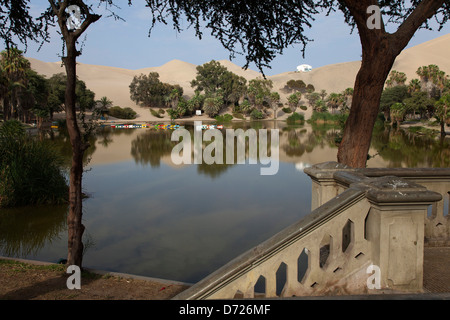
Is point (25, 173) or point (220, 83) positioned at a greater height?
point (220, 83)

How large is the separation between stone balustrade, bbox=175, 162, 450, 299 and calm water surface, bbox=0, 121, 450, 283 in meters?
4.73

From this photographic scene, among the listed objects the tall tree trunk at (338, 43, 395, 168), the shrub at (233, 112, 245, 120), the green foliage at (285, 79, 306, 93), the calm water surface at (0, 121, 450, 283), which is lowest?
the calm water surface at (0, 121, 450, 283)

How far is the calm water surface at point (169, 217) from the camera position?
915 centimetres

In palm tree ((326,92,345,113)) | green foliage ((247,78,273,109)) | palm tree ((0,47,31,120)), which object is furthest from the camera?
Result: green foliage ((247,78,273,109))

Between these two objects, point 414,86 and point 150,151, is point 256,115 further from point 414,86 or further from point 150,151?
point 150,151

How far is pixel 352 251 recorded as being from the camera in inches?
142

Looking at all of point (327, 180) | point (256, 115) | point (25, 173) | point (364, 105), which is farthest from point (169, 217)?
point (256, 115)

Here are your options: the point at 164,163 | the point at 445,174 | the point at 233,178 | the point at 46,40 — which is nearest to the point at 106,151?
the point at 164,163

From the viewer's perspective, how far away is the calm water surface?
9.15 metres

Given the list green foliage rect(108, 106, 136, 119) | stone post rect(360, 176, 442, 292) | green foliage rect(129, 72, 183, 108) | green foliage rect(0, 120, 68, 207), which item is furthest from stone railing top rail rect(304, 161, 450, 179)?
green foliage rect(129, 72, 183, 108)

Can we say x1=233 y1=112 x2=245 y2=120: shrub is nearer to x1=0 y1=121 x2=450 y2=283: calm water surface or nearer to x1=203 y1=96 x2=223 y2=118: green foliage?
x1=203 y1=96 x2=223 y2=118: green foliage

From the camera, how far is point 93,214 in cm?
1302

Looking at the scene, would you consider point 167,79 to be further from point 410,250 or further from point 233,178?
point 410,250

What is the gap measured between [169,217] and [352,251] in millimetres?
9689
